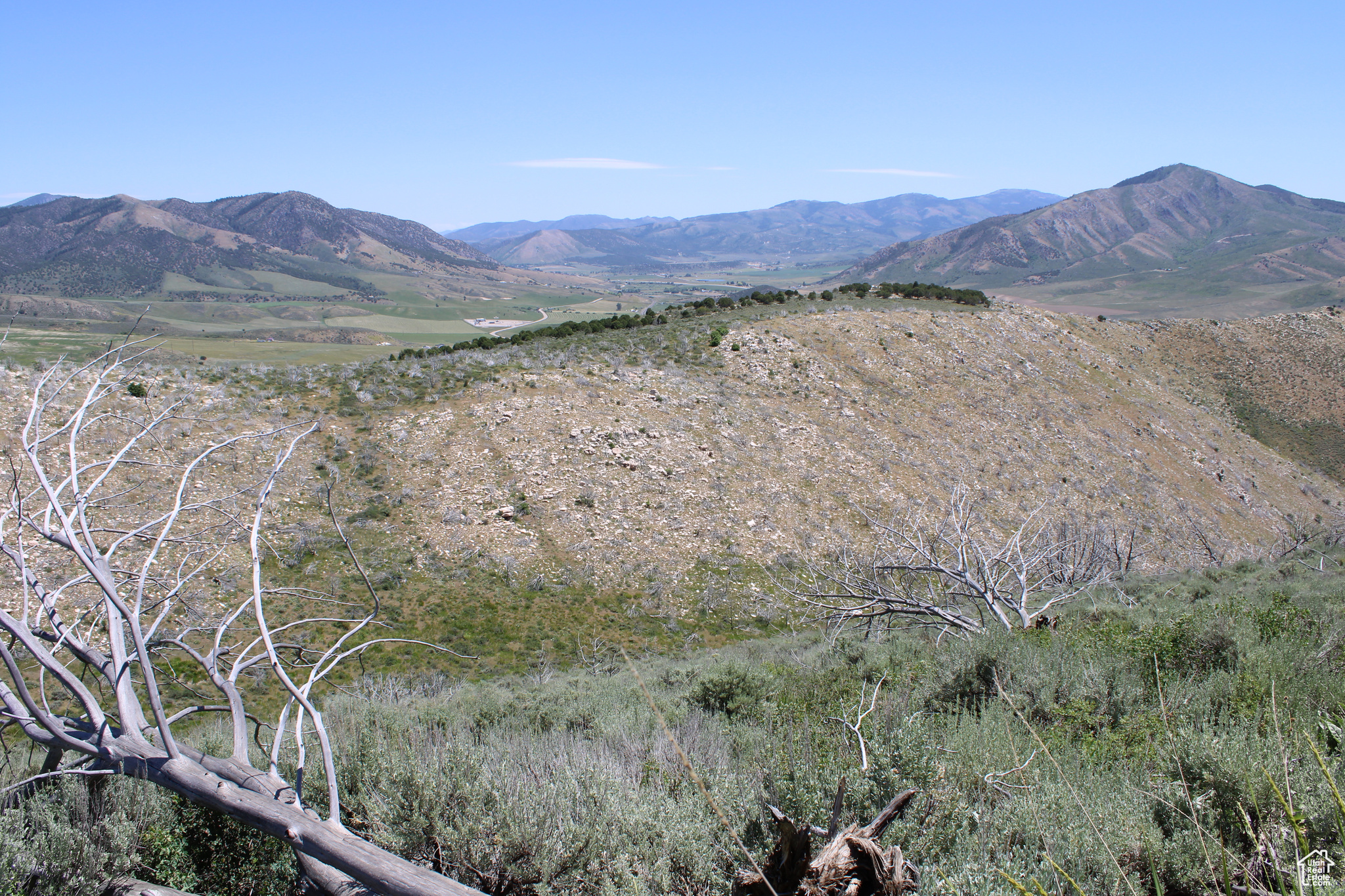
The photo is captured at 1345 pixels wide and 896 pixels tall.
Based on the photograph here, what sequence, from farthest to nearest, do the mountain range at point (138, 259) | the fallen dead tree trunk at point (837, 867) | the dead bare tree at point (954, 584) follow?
the mountain range at point (138, 259)
the dead bare tree at point (954, 584)
the fallen dead tree trunk at point (837, 867)

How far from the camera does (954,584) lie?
12555mm

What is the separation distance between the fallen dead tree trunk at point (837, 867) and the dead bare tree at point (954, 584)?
521 cm

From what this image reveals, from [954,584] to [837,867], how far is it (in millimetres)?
10969

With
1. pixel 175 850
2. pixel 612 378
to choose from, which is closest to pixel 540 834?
pixel 175 850

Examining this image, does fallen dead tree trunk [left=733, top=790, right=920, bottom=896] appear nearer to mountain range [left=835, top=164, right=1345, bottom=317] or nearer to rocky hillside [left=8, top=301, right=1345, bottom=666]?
rocky hillside [left=8, top=301, right=1345, bottom=666]

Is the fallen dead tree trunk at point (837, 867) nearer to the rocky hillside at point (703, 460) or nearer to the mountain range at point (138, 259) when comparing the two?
the rocky hillside at point (703, 460)

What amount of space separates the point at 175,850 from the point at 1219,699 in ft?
21.1

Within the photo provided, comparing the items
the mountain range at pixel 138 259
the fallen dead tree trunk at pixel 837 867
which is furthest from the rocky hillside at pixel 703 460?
the mountain range at pixel 138 259

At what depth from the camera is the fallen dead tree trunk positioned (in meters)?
2.59

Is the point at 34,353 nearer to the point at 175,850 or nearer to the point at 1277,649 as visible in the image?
the point at 175,850

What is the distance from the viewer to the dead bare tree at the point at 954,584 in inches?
327

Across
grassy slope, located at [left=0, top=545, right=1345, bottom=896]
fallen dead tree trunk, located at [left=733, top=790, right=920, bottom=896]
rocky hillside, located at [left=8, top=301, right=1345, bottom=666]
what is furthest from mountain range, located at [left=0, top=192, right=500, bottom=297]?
fallen dead tree trunk, located at [left=733, top=790, right=920, bottom=896]

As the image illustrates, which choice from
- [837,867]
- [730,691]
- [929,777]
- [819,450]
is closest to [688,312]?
[819,450]

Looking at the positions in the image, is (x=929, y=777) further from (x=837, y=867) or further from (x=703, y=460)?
(x=703, y=460)
